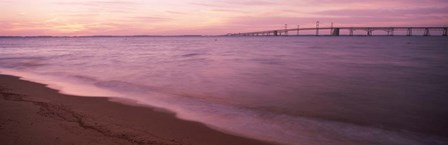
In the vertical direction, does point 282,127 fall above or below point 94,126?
below

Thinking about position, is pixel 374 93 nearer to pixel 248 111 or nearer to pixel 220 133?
pixel 248 111

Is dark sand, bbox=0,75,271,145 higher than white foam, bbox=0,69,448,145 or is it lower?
higher

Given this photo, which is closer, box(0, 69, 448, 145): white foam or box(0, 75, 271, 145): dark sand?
box(0, 75, 271, 145): dark sand

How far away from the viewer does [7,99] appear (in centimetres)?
785

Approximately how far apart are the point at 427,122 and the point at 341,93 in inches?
140

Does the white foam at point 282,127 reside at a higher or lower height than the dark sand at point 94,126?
lower

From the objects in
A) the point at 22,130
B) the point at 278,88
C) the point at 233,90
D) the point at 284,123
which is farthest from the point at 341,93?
the point at 22,130

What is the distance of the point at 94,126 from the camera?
5.64 meters

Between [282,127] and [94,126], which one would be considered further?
[282,127]

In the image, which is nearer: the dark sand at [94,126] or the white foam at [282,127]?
the dark sand at [94,126]

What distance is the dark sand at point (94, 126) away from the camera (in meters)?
4.90

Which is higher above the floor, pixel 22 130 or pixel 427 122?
pixel 22 130

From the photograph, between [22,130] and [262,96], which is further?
[262,96]

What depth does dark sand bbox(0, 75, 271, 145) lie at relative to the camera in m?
4.90
